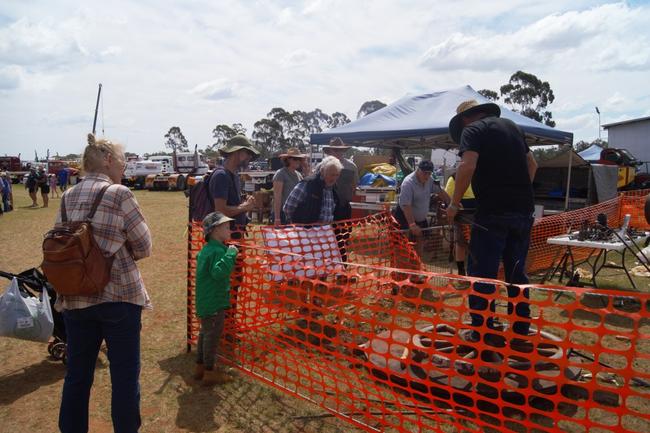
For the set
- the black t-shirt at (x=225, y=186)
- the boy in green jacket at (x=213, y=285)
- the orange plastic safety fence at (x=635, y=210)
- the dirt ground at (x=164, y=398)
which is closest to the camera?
the dirt ground at (x=164, y=398)

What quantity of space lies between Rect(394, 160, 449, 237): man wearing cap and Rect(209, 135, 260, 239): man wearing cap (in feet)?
7.51

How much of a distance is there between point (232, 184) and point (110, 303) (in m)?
1.92

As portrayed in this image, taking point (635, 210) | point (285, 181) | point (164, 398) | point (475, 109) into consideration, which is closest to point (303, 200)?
point (285, 181)

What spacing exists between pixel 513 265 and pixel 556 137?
291 inches

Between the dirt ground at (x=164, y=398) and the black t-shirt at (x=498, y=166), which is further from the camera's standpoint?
the black t-shirt at (x=498, y=166)

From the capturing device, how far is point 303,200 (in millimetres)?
4727

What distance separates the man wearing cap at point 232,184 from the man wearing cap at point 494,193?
1.88 metres

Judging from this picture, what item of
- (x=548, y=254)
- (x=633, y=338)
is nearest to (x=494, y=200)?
(x=633, y=338)

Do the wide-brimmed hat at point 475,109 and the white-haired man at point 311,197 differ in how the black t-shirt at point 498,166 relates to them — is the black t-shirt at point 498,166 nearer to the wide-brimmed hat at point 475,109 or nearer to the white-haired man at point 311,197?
the wide-brimmed hat at point 475,109

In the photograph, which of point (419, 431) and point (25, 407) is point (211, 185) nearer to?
point (25, 407)

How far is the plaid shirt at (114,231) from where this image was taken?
226cm

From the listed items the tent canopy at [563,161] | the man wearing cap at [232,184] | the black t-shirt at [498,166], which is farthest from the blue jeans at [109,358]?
the tent canopy at [563,161]

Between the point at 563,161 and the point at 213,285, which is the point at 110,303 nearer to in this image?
the point at 213,285

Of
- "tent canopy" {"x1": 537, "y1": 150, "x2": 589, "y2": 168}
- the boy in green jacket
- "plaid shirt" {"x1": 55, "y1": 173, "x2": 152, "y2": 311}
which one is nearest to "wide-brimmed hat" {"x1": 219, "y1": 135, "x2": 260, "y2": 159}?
the boy in green jacket
